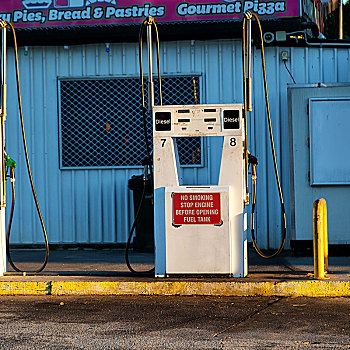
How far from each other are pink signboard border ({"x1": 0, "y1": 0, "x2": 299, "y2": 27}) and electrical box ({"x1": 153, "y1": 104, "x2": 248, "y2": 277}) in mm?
3828

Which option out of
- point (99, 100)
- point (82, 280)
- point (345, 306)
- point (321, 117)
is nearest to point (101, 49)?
point (99, 100)

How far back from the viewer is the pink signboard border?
1261 cm

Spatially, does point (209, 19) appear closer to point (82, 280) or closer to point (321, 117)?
point (321, 117)

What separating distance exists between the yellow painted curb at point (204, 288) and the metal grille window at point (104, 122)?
4115 millimetres

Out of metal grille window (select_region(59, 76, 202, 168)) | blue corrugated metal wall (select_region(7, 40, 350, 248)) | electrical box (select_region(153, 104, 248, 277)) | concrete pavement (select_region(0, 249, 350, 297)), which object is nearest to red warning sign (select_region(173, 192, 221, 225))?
electrical box (select_region(153, 104, 248, 277))

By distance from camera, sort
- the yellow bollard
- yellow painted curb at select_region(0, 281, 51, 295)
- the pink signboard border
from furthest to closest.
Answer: the pink signboard border → yellow painted curb at select_region(0, 281, 51, 295) → the yellow bollard

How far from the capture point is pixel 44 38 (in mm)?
12930

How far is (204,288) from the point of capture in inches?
358

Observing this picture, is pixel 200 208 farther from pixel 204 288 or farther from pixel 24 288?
pixel 24 288

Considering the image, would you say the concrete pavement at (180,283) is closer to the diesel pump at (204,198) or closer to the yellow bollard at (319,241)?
the yellow bollard at (319,241)

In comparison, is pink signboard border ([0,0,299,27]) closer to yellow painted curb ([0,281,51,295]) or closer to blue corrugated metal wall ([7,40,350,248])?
blue corrugated metal wall ([7,40,350,248])

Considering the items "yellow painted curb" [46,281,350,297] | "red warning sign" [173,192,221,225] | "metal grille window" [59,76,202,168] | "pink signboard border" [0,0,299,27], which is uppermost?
"pink signboard border" [0,0,299,27]

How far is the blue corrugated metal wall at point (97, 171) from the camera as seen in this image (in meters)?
12.8

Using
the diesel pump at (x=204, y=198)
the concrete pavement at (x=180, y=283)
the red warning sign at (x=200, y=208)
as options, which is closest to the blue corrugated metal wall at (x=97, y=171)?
the concrete pavement at (x=180, y=283)
